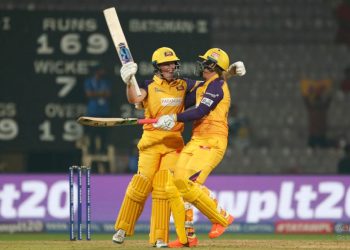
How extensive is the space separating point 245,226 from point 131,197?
4151 millimetres

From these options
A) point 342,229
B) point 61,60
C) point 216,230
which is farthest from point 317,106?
point 216,230

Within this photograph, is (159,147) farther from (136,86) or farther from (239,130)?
(239,130)

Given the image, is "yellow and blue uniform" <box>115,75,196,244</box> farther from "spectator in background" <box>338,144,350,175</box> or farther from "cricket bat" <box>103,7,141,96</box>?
"spectator in background" <box>338,144,350,175</box>

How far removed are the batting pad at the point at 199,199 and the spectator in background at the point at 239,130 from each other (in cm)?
590

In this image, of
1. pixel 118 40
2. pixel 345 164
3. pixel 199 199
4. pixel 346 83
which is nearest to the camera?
pixel 199 199

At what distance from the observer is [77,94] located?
15.8 metres

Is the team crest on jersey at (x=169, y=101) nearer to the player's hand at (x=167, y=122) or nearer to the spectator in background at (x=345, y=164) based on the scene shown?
the player's hand at (x=167, y=122)

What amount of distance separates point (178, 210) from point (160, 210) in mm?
339

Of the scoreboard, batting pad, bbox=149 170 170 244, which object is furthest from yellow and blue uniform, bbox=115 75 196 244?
the scoreboard

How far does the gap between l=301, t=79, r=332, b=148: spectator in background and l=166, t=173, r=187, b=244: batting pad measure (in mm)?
6184

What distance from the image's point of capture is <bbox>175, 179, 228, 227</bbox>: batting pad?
11312 mm

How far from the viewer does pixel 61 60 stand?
1567 centimetres

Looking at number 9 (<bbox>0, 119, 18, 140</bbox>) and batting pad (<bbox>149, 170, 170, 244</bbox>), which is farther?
number 9 (<bbox>0, 119, 18, 140</bbox>)

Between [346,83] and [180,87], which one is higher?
[346,83]
